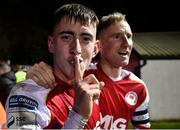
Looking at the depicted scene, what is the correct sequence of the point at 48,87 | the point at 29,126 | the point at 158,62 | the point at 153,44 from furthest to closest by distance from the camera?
1. the point at 153,44
2. the point at 158,62
3. the point at 48,87
4. the point at 29,126

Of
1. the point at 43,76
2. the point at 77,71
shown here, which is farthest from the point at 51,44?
the point at 77,71

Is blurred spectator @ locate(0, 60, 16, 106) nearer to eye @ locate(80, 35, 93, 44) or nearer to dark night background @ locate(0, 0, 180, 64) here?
eye @ locate(80, 35, 93, 44)

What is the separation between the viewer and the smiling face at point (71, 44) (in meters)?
2.27

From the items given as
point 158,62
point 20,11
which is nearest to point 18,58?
point 20,11

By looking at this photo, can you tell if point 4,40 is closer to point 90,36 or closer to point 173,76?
point 173,76

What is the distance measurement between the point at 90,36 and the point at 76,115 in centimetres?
47

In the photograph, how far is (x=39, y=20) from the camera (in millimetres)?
39656

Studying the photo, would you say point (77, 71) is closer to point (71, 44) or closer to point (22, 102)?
point (71, 44)

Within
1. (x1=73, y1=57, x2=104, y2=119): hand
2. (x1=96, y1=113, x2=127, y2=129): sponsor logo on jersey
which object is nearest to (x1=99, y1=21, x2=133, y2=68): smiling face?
(x1=96, y1=113, x2=127, y2=129): sponsor logo on jersey

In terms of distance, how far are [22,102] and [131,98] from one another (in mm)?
1746

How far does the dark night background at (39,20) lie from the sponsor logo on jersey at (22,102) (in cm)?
2494

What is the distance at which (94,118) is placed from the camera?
2.67 m

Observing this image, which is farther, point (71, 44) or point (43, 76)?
point (43, 76)

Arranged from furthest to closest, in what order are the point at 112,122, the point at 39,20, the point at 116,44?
the point at 39,20 < the point at 116,44 < the point at 112,122
